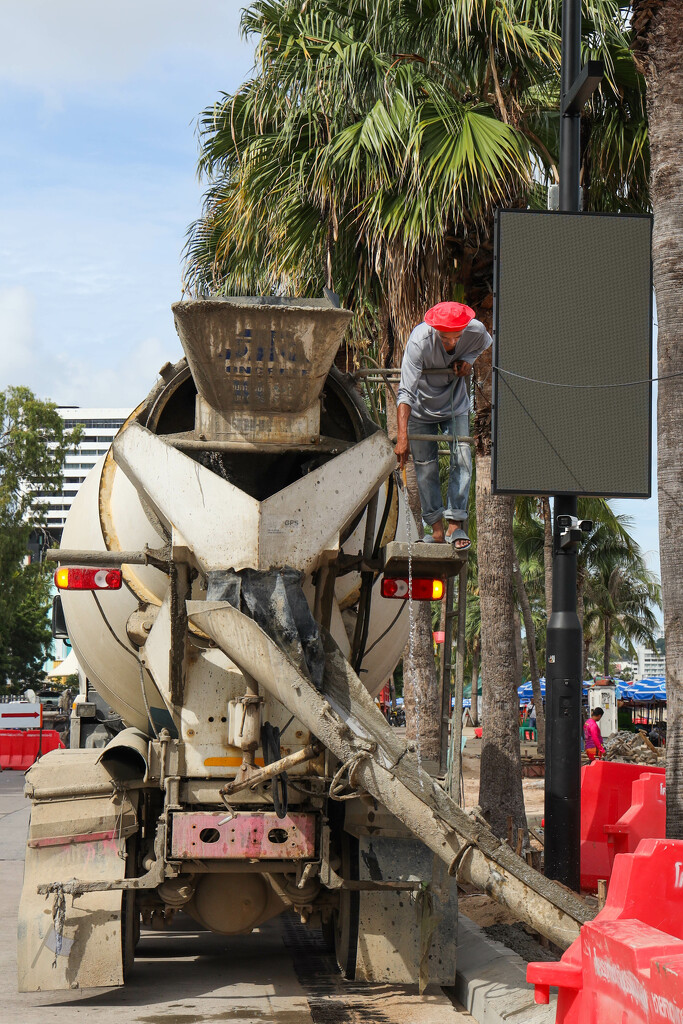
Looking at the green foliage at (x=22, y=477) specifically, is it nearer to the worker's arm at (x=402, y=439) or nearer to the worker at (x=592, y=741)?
the worker at (x=592, y=741)

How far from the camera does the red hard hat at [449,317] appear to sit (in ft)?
23.5

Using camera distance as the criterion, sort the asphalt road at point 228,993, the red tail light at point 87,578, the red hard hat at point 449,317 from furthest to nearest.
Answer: the red hard hat at point 449,317 → the red tail light at point 87,578 → the asphalt road at point 228,993

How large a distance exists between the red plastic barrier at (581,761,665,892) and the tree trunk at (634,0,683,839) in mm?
3401

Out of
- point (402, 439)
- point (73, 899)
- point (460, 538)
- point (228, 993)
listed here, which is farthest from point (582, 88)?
point (228, 993)

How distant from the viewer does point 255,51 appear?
13.6 m

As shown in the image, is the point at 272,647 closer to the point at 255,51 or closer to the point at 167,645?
the point at 167,645

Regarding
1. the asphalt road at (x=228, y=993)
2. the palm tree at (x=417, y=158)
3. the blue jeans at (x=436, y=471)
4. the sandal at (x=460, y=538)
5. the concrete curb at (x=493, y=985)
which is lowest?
the asphalt road at (x=228, y=993)

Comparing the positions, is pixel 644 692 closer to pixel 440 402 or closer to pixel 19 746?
pixel 19 746

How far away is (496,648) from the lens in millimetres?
12406

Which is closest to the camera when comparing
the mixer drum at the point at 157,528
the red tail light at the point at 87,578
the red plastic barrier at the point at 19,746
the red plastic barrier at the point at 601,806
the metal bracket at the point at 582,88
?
the mixer drum at the point at 157,528

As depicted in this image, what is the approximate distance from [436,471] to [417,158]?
4.92 m

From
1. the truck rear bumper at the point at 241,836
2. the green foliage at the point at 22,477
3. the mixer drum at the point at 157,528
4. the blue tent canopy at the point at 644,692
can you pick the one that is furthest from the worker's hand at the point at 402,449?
the blue tent canopy at the point at 644,692

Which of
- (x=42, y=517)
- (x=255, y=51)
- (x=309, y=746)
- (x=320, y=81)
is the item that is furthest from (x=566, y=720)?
(x=42, y=517)

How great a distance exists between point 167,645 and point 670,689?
132 inches
